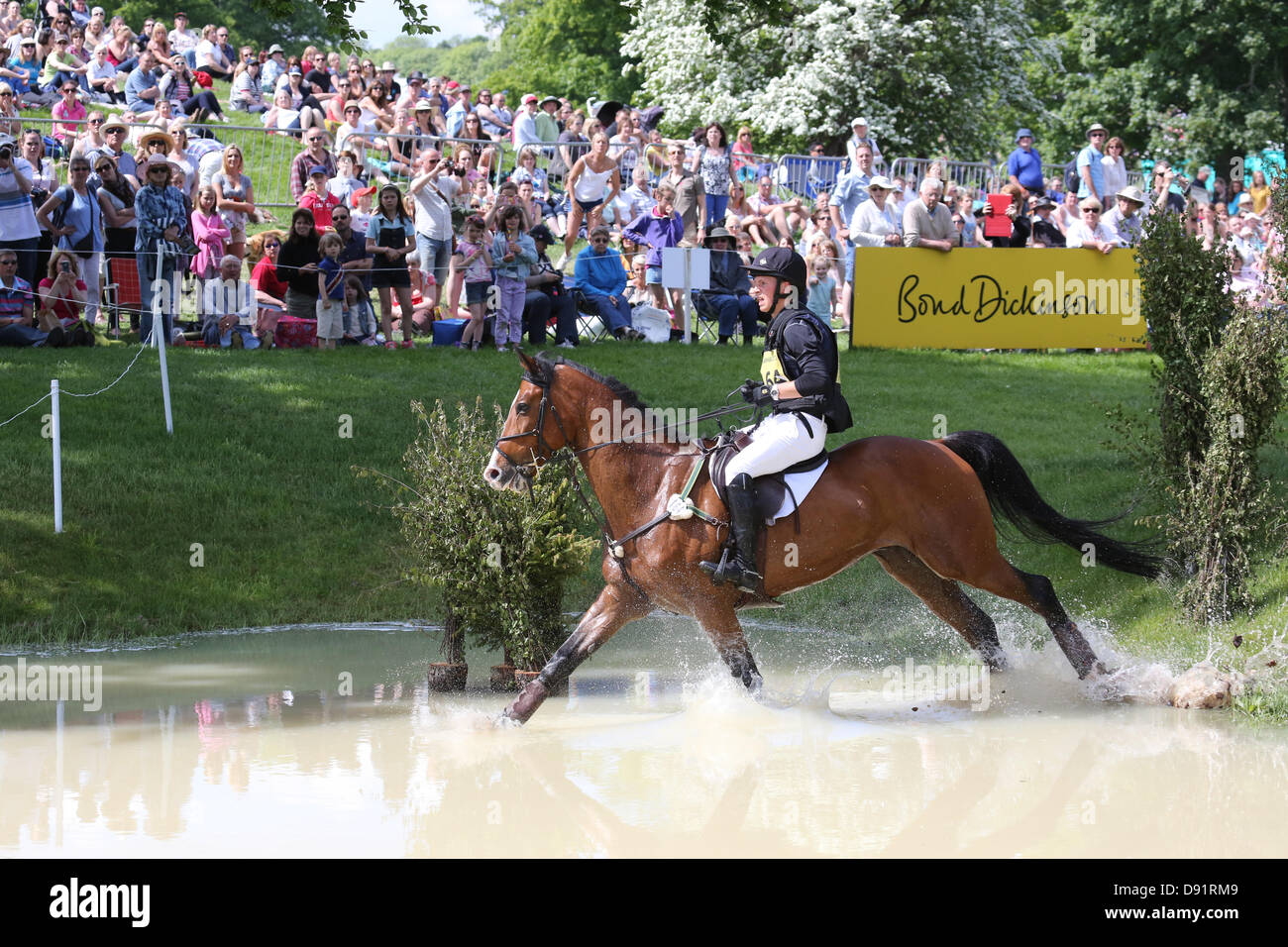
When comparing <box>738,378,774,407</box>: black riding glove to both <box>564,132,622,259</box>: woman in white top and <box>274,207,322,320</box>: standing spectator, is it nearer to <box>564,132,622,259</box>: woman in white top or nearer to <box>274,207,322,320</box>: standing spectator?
<box>274,207,322,320</box>: standing spectator

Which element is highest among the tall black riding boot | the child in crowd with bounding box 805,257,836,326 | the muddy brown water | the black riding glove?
the child in crowd with bounding box 805,257,836,326

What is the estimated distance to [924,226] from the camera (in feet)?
61.3

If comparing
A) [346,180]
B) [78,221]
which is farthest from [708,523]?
[346,180]

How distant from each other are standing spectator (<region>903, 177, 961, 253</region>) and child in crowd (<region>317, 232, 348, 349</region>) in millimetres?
7341

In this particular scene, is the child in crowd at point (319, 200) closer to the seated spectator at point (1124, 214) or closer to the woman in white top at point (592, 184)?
the woman in white top at point (592, 184)

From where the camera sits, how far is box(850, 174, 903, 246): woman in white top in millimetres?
19156

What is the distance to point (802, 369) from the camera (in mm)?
8250

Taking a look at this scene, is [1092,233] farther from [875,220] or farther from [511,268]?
[511,268]

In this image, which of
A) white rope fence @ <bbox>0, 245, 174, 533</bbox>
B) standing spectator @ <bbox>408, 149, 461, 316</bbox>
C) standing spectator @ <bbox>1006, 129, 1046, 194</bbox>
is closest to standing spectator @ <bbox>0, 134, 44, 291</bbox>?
white rope fence @ <bbox>0, 245, 174, 533</bbox>

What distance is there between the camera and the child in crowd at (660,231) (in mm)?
18812

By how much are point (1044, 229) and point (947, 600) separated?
508 inches

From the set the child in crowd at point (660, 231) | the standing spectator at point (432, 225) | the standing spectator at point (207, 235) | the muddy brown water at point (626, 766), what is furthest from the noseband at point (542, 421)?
the child in crowd at point (660, 231)

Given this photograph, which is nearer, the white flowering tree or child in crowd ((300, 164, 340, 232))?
child in crowd ((300, 164, 340, 232))

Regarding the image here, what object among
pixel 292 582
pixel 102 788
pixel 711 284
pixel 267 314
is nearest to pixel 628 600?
pixel 102 788
